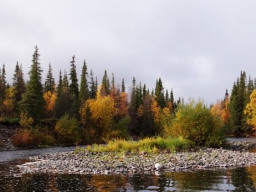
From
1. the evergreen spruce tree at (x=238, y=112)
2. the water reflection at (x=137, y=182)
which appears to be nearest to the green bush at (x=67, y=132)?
the water reflection at (x=137, y=182)

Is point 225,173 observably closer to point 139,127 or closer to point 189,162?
point 189,162

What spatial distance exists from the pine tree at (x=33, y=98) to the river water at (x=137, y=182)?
4594 centimetres

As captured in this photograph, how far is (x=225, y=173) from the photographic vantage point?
19844 mm

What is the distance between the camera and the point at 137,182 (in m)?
17.0

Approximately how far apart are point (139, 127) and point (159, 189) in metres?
78.1

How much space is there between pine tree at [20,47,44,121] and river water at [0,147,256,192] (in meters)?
45.9

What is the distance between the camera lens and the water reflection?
606 inches

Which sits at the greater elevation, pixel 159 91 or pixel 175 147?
pixel 159 91

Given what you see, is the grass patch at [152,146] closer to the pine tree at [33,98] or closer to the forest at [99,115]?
the forest at [99,115]

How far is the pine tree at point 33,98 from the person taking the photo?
Result: 214 ft

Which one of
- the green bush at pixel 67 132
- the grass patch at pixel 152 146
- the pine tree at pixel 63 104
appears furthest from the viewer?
the pine tree at pixel 63 104

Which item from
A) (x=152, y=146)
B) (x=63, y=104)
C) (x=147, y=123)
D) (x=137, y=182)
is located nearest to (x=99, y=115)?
(x=63, y=104)

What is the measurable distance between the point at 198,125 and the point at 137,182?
23022 mm

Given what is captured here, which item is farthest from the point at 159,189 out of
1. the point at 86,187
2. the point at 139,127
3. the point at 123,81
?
the point at 123,81
